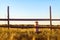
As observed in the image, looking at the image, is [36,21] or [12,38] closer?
[12,38]

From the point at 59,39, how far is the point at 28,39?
114 centimetres

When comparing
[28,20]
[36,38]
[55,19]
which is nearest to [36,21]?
[28,20]

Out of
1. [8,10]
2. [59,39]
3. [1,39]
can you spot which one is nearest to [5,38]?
[1,39]

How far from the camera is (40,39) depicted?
26.3 ft

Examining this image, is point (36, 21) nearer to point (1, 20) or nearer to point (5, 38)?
point (1, 20)

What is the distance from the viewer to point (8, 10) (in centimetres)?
1257

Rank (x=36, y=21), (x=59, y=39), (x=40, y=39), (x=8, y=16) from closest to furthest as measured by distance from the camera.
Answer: (x=59, y=39), (x=40, y=39), (x=36, y=21), (x=8, y=16)

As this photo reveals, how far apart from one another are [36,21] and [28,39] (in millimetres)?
3869

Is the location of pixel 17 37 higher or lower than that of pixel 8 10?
lower

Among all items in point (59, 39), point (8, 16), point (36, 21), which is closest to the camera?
point (59, 39)

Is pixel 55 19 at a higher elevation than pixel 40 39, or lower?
higher

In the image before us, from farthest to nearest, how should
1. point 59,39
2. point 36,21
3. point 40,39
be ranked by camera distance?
point 36,21 → point 40,39 → point 59,39

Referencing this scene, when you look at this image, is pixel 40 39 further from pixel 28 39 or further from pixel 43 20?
pixel 43 20

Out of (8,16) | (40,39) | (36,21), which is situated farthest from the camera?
(8,16)
